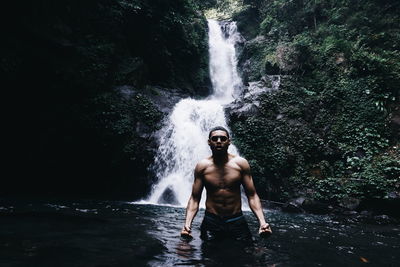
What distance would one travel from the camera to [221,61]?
74.1 ft

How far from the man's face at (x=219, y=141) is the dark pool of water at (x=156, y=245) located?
4.16 ft

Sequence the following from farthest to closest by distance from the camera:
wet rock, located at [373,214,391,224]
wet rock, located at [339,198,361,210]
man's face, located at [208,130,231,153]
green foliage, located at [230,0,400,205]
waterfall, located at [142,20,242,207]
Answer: waterfall, located at [142,20,242,207] < green foliage, located at [230,0,400,205] < wet rock, located at [339,198,361,210] < wet rock, located at [373,214,391,224] < man's face, located at [208,130,231,153]

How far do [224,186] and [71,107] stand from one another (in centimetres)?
1019

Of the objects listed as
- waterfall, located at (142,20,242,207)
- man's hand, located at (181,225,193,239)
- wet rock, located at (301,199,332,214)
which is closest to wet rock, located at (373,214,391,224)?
wet rock, located at (301,199,332,214)

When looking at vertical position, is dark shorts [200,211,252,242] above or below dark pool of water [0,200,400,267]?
above

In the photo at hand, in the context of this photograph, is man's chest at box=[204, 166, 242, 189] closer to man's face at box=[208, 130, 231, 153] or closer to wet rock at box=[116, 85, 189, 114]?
man's face at box=[208, 130, 231, 153]

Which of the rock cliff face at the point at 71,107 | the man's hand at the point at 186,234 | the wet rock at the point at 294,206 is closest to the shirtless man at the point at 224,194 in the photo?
the man's hand at the point at 186,234

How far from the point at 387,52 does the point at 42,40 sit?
14.9m

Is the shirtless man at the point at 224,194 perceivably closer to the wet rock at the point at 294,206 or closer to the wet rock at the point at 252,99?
the wet rock at the point at 294,206

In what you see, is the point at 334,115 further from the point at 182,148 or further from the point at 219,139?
the point at 219,139

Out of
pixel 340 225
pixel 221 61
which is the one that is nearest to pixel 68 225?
pixel 340 225

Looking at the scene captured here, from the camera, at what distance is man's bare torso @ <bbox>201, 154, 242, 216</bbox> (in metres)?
4.05

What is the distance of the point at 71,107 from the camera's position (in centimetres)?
1239

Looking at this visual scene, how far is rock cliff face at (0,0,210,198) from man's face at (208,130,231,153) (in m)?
8.79
